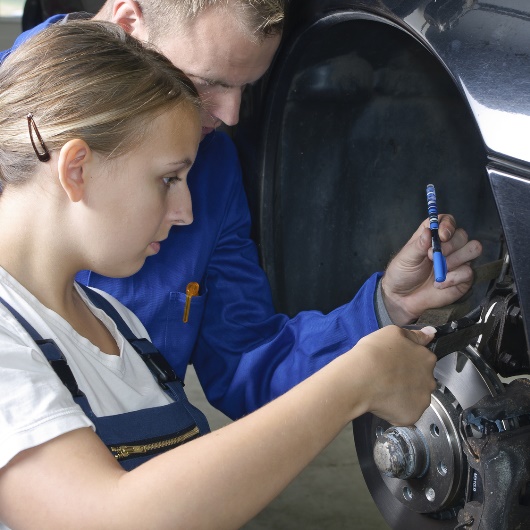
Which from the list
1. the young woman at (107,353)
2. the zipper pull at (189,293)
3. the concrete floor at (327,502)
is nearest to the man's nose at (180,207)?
the young woman at (107,353)

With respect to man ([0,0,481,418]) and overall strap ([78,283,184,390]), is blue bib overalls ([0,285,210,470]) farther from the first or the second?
man ([0,0,481,418])

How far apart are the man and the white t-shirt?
0.15m

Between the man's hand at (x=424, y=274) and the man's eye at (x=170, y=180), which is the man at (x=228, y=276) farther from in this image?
the man's eye at (x=170, y=180)

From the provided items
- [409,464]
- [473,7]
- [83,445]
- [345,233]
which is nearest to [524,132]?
[473,7]

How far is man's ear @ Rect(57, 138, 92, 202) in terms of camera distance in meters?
0.97

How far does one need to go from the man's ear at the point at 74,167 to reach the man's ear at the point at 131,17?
439mm

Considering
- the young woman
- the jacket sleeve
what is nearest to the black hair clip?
the young woman

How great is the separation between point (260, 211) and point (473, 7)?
60 cm

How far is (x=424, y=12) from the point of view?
1119 millimetres

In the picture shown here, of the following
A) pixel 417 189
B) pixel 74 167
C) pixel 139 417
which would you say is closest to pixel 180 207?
pixel 74 167

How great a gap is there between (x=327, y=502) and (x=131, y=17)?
1163 millimetres

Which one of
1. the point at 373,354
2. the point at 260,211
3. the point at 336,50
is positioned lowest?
the point at 260,211

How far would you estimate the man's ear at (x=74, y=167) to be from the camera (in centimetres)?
97

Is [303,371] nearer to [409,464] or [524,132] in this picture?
[409,464]
